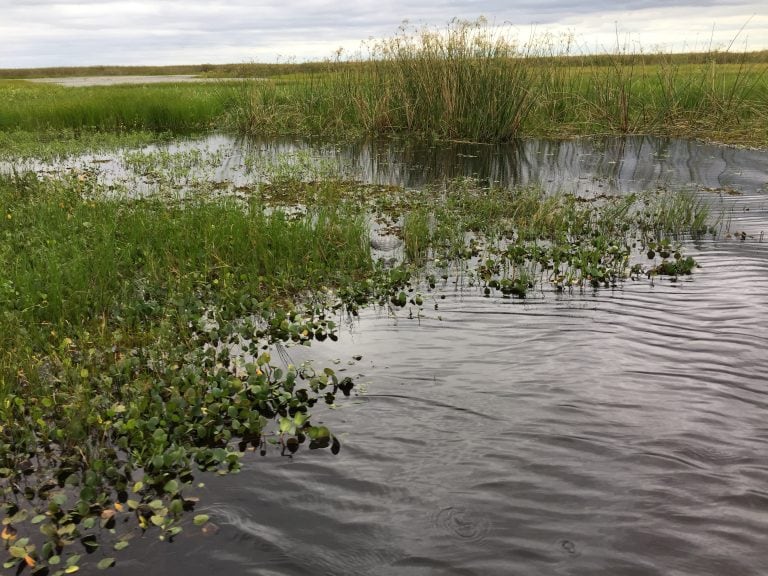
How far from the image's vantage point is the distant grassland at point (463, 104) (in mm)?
19312

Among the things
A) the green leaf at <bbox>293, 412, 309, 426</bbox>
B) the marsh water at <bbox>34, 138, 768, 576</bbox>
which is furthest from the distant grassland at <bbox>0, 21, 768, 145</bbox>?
the green leaf at <bbox>293, 412, 309, 426</bbox>

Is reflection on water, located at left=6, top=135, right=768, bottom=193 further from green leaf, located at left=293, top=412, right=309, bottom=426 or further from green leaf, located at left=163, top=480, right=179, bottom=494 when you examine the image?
green leaf, located at left=163, top=480, right=179, bottom=494

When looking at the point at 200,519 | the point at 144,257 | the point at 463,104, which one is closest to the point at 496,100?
the point at 463,104

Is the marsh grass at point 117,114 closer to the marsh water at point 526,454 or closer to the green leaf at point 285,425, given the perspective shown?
the marsh water at point 526,454

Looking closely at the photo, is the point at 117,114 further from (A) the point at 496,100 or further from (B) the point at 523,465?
(B) the point at 523,465

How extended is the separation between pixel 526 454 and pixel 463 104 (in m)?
17.1

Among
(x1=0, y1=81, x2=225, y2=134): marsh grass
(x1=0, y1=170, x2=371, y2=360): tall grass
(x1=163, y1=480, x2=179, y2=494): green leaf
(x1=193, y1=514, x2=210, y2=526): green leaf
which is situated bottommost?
(x1=193, y1=514, x2=210, y2=526): green leaf

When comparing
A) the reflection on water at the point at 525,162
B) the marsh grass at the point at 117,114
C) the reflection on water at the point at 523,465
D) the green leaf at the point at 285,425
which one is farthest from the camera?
the marsh grass at the point at 117,114

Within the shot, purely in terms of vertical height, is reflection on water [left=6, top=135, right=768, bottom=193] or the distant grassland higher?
the distant grassland

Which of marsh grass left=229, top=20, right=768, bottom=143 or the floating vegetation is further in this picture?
marsh grass left=229, top=20, right=768, bottom=143

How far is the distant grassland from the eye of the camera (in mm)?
19312

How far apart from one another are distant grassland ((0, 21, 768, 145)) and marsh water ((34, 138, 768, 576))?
518 inches

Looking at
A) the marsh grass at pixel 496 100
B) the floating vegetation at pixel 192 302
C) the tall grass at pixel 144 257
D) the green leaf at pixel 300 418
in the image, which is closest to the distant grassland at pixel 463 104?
the marsh grass at pixel 496 100

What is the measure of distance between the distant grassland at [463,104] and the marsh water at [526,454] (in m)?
13.2
